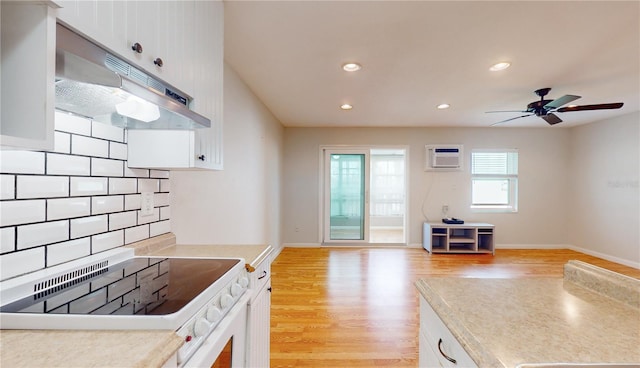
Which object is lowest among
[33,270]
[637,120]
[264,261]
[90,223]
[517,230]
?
[517,230]

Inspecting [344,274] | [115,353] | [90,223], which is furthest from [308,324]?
[115,353]

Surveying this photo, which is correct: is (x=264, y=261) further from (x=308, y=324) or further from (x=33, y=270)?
(x=308, y=324)

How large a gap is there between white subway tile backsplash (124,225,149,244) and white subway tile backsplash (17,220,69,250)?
0.33 m

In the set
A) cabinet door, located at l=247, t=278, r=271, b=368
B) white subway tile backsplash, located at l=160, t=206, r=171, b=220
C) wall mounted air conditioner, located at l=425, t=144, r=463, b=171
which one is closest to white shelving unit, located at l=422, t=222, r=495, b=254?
wall mounted air conditioner, located at l=425, t=144, r=463, b=171

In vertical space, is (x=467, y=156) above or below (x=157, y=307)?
above

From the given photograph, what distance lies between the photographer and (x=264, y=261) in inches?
61.7

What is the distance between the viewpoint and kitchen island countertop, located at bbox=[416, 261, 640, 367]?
674 mm

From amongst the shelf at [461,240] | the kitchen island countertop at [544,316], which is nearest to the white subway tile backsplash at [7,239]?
the kitchen island countertop at [544,316]

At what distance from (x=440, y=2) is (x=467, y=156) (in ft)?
14.1

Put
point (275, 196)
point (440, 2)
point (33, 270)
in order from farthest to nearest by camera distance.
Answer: point (275, 196) < point (440, 2) < point (33, 270)

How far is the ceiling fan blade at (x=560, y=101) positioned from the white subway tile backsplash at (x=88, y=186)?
3721 mm

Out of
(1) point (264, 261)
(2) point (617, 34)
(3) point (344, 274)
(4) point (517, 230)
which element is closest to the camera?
(1) point (264, 261)

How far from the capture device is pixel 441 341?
0.96m

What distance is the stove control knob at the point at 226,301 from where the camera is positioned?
40.3 inches
